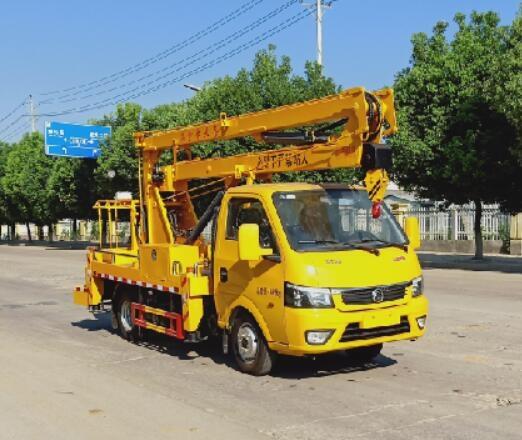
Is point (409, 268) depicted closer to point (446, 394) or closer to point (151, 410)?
point (446, 394)

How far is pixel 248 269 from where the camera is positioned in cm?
764

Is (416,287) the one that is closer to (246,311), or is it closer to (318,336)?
(318,336)

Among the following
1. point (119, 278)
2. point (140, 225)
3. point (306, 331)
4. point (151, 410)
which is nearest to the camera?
point (151, 410)

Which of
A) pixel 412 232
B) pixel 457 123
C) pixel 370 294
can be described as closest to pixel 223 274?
pixel 370 294

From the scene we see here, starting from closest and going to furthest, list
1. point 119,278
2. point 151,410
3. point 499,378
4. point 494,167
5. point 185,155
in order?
point 151,410 < point 499,378 < point 119,278 < point 185,155 < point 494,167

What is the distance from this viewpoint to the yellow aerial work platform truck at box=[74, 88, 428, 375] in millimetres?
7062

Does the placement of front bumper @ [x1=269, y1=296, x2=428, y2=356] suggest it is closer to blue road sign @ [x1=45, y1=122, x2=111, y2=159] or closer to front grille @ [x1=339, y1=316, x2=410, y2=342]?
front grille @ [x1=339, y1=316, x2=410, y2=342]

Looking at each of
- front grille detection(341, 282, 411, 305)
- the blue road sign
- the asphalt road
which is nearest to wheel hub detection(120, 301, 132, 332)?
the asphalt road

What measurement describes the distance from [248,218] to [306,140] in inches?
69.1

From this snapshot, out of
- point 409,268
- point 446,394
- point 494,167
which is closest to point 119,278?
point 409,268

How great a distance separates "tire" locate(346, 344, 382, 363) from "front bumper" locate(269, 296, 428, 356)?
0.92m

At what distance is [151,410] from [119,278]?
4151 mm

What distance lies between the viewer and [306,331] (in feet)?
22.7

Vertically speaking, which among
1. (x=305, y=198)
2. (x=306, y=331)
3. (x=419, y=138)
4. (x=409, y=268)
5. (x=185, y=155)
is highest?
(x=419, y=138)
